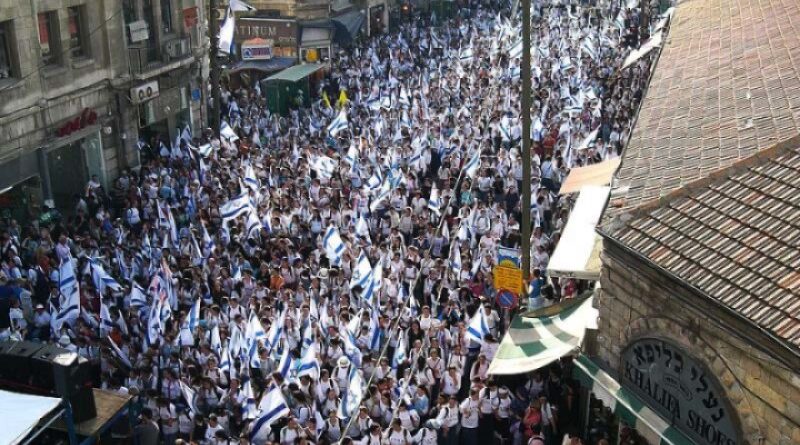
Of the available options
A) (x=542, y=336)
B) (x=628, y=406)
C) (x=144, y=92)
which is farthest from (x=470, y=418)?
(x=144, y=92)

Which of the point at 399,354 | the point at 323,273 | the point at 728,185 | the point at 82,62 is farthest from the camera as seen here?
the point at 82,62

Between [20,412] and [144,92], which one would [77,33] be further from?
[20,412]

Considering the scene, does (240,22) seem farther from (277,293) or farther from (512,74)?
(277,293)

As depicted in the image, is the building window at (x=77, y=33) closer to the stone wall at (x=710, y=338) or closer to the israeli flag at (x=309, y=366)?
the israeli flag at (x=309, y=366)

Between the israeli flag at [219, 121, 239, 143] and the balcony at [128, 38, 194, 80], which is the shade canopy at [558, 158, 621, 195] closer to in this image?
the israeli flag at [219, 121, 239, 143]

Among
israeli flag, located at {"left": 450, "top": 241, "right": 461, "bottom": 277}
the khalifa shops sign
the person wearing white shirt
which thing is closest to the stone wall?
the khalifa shops sign

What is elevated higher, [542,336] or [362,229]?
[542,336]

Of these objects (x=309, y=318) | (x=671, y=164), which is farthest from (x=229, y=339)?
(x=671, y=164)
